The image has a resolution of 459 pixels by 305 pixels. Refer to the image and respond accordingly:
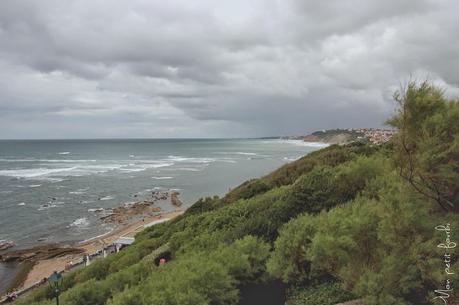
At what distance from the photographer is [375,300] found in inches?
390

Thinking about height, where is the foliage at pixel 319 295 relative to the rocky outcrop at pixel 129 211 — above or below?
above

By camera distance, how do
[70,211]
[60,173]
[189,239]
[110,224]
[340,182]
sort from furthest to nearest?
[60,173], [70,211], [110,224], [189,239], [340,182]

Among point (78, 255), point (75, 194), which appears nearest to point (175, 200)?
point (75, 194)

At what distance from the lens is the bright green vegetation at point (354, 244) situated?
930 centimetres

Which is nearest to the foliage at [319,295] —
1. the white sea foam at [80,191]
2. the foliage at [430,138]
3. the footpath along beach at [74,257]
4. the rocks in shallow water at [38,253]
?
the foliage at [430,138]

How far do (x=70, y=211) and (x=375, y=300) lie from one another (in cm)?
4452

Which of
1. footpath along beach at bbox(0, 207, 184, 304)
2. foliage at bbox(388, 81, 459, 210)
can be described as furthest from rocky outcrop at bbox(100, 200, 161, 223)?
foliage at bbox(388, 81, 459, 210)

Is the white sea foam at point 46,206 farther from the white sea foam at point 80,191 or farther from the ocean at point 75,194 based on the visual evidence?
the white sea foam at point 80,191

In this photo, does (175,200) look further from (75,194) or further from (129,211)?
(75,194)

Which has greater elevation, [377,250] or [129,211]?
[377,250]

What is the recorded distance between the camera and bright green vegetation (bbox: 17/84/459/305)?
9.30 meters

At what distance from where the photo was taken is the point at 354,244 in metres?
11.3

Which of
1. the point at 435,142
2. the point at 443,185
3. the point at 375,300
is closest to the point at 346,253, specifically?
the point at 375,300

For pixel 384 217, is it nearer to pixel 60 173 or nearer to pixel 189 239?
pixel 189 239
